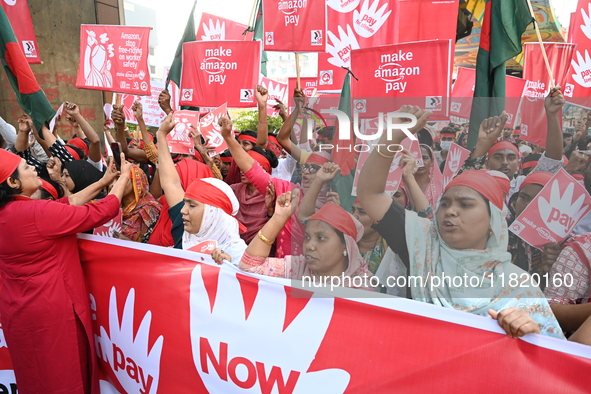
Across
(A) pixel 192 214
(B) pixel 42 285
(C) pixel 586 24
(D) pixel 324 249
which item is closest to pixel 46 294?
(B) pixel 42 285

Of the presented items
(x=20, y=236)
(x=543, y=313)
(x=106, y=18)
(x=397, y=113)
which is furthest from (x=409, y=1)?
(x=106, y=18)

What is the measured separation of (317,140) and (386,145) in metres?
0.30

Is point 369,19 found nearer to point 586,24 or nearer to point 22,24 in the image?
point 586,24

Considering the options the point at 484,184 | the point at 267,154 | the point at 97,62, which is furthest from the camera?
the point at 97,62

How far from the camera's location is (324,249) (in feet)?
5.14

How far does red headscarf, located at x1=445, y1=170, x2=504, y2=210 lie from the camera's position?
1393mm

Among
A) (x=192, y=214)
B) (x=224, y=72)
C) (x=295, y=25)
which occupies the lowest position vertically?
(x=192, y=214)

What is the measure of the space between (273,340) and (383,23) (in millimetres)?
3654

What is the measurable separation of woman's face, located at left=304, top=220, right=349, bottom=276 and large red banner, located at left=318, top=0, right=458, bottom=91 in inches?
111

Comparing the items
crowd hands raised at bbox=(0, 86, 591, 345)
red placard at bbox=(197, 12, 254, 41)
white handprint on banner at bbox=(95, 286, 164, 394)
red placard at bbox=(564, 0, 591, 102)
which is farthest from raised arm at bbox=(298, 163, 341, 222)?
red placard at bbox=(197, 12, 254, 41)

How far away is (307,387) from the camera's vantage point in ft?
5.01

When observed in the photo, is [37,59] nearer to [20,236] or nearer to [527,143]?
[20,236]

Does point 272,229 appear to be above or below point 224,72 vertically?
below

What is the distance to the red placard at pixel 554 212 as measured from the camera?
160 centimetres
